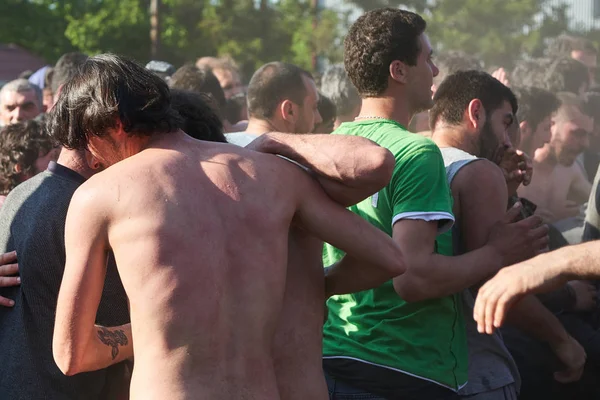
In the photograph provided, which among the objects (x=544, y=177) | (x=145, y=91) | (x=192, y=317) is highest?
(x=145, y=91)

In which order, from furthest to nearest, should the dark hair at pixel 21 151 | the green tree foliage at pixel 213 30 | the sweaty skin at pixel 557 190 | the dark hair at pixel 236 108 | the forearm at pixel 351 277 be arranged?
the green tree foliage at pixel 213 30 < the dark hair at pixel 236 108 < the sweaty skin at pixel 557 190 < the dark hair at pixel 21 151 < the forearm at pixel 351 277

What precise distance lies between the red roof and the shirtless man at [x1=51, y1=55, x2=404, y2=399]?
34.1 meters

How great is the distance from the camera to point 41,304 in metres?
3.37

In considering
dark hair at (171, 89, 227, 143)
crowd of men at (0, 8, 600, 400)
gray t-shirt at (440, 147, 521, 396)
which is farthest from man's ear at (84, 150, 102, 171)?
gray t-shirt at (440, 147, 521, 396)

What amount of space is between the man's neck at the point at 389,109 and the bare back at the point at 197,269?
1267 mm

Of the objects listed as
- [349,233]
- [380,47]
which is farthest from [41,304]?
[380,47]

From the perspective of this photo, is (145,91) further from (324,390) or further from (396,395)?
(396,395)

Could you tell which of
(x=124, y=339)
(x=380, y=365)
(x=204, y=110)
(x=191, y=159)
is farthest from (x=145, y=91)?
(x=380, y=365)

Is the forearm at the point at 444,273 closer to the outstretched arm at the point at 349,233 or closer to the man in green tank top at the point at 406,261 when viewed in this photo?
the man in green tank top at the point at 406,261

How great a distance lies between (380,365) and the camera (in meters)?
3.43

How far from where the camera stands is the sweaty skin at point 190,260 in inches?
95.5

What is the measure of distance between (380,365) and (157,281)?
128 cm

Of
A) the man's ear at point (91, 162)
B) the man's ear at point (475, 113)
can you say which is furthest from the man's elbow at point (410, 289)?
the man's ear at point (91, 162)

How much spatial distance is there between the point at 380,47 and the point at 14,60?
112 feet
